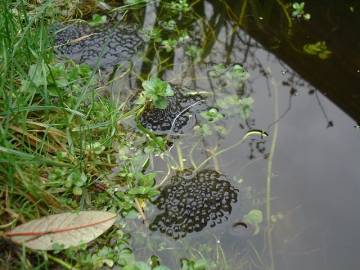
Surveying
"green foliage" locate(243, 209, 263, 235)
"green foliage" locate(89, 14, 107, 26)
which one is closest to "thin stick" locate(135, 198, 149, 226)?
"green foliage" locate(243, 209, 263, 235)

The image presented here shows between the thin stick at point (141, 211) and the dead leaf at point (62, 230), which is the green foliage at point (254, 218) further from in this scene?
the dead leaf at point (62, 230)

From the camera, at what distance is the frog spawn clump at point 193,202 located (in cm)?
172

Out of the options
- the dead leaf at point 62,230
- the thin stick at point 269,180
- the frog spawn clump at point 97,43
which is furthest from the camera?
the frog spawn clump at point 97,43

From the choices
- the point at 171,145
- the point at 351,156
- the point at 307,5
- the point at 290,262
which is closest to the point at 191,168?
the point at 171,145

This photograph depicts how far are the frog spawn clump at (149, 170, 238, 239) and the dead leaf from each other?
198 mm

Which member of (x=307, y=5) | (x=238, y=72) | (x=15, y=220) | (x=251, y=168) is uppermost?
(x=307, y=5)

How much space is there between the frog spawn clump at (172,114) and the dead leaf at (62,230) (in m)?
0.51

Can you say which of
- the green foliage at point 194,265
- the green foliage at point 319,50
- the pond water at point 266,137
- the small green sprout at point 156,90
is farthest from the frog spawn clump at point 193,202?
the green foliage at point 319,50

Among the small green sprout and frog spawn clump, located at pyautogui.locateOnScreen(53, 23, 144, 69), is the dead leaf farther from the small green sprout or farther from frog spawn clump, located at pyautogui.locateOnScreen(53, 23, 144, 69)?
frog spawn clump, located at pyautogui.locateOnScreen(53, 23, 144, 69)

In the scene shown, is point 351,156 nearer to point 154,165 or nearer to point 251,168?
point 251,168

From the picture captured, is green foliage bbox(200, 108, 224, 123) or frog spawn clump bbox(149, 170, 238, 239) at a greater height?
green foliage bbox(200, 108, 224, 123)

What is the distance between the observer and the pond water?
1.68 m

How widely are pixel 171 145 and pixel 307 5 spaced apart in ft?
3.96

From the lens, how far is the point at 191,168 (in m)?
1.91
